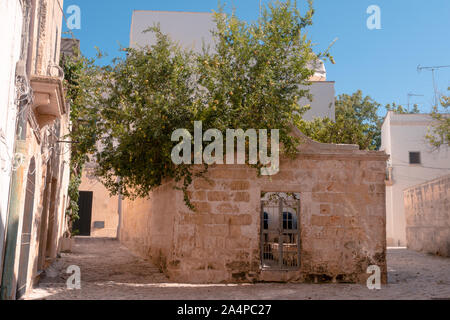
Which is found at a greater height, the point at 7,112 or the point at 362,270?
the point at 7,112

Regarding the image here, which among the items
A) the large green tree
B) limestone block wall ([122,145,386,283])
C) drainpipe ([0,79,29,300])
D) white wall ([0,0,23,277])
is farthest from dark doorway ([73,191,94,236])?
white wall ([0,0,23,277])

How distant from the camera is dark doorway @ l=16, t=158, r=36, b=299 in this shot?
6922 millimetres

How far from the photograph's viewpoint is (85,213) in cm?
2458

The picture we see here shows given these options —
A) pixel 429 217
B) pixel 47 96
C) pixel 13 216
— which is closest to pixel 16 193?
pixel 13 216

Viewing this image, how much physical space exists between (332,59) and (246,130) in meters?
2.59

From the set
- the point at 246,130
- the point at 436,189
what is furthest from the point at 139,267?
the point at 436,189

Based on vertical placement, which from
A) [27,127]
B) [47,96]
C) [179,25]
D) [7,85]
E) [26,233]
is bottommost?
[26,233]

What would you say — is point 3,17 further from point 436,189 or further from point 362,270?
point 436,189

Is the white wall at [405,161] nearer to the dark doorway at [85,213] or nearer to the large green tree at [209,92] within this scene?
the dark doorway at [85,213]

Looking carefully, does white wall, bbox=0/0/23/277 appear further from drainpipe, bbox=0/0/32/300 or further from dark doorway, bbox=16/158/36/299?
dark doorway, bbox=16/158/36/299

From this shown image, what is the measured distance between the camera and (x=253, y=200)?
9758 millimetres

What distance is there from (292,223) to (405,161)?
18338mm

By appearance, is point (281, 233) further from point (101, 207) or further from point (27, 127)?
point (101, 207)
